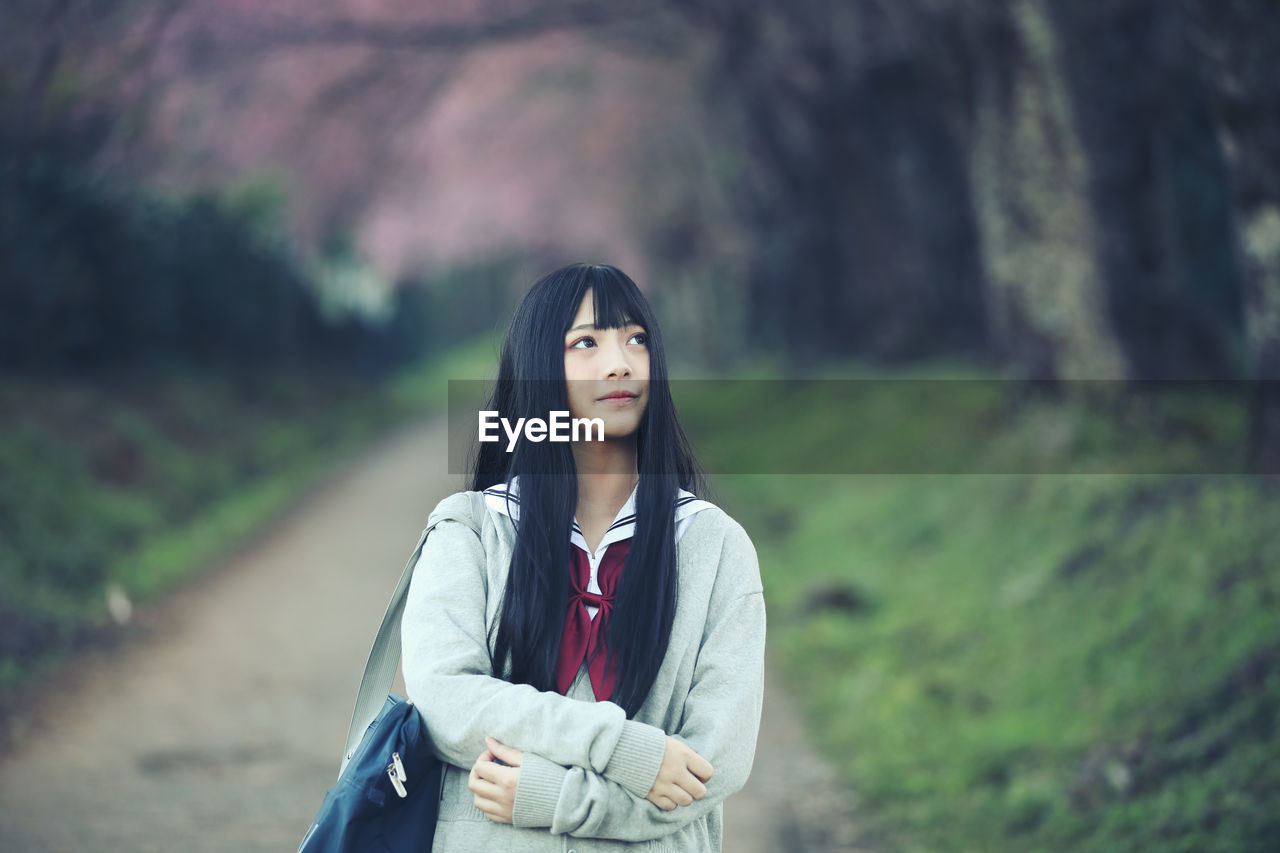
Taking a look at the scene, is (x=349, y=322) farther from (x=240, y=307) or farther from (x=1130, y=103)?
(x=1130, y=103)

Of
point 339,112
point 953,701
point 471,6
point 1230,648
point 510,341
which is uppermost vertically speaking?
point 471,6

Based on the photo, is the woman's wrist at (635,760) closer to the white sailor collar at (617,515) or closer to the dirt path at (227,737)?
the white sailor collar at (617,515)

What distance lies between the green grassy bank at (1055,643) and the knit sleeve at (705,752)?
196 cm

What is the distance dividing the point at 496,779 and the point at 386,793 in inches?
7.9

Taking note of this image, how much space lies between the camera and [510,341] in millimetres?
2326

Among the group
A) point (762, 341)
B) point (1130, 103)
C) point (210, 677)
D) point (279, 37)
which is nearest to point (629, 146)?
point (762, 341)

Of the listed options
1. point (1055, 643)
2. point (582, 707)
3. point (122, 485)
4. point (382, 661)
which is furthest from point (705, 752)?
point (122, 485)

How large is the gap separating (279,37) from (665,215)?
1296 centimetres

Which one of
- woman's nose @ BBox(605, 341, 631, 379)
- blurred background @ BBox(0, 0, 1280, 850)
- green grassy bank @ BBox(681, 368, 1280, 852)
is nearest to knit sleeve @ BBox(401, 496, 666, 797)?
woman's nose @ BBox(605, 341, 631, 379)

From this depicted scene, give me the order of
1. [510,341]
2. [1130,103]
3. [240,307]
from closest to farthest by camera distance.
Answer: [510,341] → [1130,103] → [240,307]

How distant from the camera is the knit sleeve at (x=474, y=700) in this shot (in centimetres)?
205

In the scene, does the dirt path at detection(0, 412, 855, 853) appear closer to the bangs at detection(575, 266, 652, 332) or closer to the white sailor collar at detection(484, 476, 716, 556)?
the white sailor collar at detection(484, 476, 716, 556)

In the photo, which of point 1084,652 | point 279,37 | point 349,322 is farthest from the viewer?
point 349,322

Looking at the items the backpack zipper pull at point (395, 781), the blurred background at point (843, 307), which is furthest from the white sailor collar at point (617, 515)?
the blurred background at point (843, 307)
